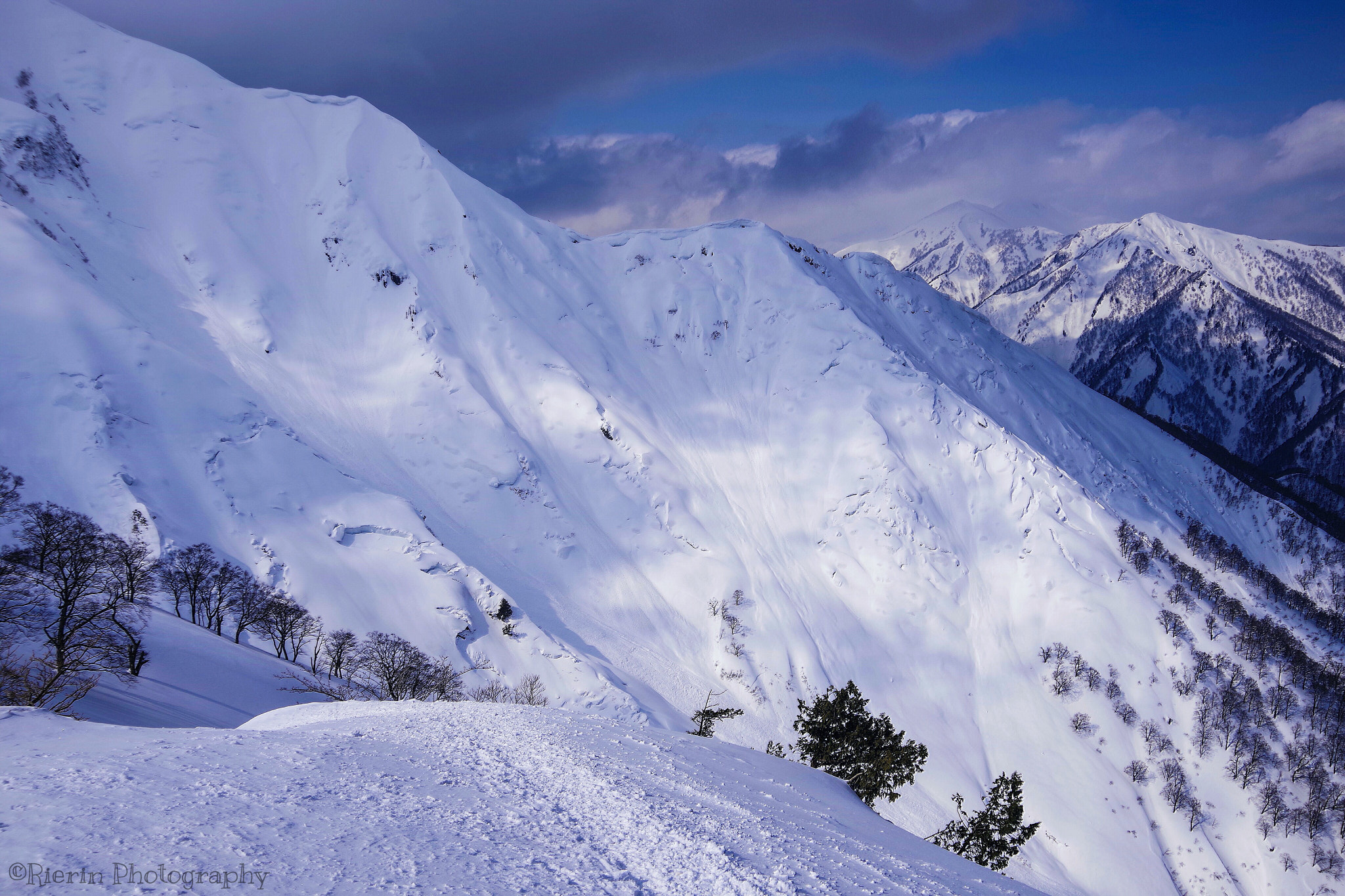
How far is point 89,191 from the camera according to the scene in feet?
302

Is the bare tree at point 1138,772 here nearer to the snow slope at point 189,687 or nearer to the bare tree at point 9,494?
the snow slope at point 189,687

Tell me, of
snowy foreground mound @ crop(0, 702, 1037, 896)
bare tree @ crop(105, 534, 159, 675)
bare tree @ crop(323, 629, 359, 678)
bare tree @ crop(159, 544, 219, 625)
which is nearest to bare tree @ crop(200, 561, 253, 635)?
bare tree @ crop(159, 544, 219, 625)

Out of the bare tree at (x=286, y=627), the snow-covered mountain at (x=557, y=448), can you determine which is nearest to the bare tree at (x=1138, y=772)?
the snow-covered mountain at (x=557, y=448)

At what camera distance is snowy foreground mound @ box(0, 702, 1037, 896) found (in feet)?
29.8

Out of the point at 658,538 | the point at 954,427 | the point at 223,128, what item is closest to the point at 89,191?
the point at 223,128

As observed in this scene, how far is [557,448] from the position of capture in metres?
100

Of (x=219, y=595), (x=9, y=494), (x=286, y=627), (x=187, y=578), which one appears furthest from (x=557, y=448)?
(x=9, y=494)

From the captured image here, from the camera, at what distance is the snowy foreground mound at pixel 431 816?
9.07m

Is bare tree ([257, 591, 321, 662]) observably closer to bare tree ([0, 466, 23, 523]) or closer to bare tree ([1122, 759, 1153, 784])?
bare tree ([0, 466, 23, 523])

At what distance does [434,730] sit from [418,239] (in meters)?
110

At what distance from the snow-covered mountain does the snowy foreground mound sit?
48263 millimetres

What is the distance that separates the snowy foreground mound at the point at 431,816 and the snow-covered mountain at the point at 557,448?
158 ft

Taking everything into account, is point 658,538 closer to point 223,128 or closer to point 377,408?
point 377,408

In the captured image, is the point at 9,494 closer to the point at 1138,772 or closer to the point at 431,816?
the point at 431,816
